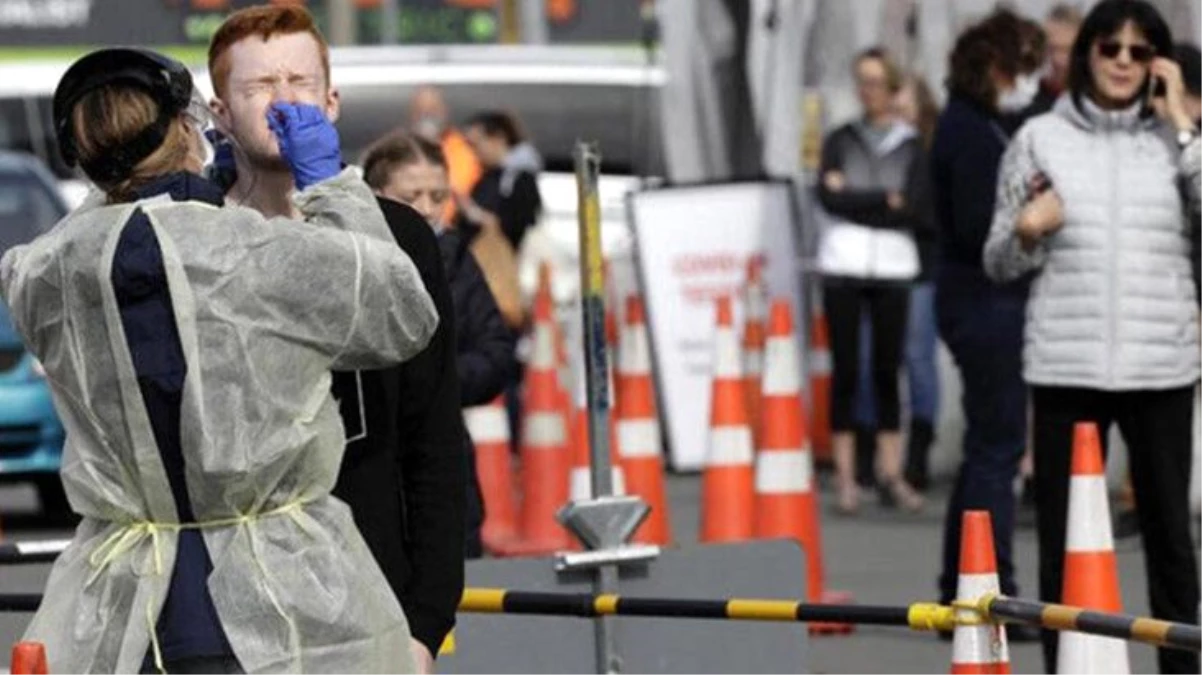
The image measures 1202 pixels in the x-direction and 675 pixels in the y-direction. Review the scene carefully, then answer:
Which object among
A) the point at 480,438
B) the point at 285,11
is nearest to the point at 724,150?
the point at 480,438

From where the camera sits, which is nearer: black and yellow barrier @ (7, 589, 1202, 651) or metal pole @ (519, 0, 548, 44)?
black and yellow barrier @ (7, 589, 1202, 651)

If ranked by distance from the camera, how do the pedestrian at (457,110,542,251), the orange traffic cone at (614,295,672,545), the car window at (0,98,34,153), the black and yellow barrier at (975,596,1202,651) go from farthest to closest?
the car window at (0,98,34,153)
the pedestrian at (457,110,542,251)
the orange traffic cone at (614,295,672,545)
the black and yellow barrier at (975,596,1202,651)

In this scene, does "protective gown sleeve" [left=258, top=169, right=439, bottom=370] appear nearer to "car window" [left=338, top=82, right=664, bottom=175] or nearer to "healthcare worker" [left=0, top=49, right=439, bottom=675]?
"healthcare worker" [left=0, top=49, right=439, bottom=675]

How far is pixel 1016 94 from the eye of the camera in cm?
1265

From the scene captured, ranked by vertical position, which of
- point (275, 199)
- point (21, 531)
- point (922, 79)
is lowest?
point (21, 531)

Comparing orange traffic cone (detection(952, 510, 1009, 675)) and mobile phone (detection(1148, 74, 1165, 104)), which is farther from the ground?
mobile phone (detection(1148, 74, 1165, 104))

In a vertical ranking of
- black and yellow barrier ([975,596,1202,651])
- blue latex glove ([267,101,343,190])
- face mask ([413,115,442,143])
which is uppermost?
blue latex glove ([267,101,343,190])

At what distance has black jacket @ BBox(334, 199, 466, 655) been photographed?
224 inches

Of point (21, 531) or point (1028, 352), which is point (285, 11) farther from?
point (21, 531)

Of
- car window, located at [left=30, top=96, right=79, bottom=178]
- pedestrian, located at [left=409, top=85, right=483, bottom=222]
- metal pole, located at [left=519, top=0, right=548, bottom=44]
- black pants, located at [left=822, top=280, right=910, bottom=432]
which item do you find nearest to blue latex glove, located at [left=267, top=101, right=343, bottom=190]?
black pants, located at [left=822, top=280, right=910, bottom=432]

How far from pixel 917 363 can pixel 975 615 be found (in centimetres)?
1061

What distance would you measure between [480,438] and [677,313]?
3.65m

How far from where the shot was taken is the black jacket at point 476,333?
9484mm

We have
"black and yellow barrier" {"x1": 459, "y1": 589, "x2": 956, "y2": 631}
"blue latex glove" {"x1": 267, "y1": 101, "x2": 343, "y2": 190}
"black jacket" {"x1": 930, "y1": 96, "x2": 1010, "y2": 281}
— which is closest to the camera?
"blue latex glove" {"x1": 267, "y1": 101, "x2": 343, "y2": 190}
